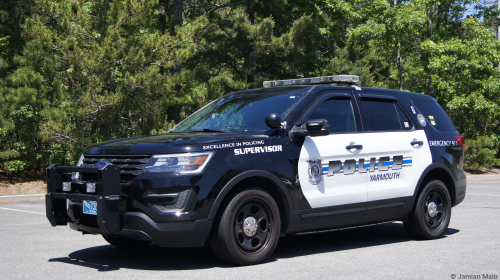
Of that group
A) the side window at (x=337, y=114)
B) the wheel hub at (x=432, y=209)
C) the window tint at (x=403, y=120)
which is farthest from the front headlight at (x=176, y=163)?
the wheel hub at (x=432, y=209)

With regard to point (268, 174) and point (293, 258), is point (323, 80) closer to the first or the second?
point (268, 174)

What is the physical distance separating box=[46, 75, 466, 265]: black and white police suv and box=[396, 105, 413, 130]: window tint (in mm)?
20

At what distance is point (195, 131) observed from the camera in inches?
248

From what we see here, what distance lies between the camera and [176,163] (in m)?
5.06

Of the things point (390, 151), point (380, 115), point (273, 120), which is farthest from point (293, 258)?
point (380, 115)

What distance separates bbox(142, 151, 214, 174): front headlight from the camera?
5.03m

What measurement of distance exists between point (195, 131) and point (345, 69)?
22189 millimetres

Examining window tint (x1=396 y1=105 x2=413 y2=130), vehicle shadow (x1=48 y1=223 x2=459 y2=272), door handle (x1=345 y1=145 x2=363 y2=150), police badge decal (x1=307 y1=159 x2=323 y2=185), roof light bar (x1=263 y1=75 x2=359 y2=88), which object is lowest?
vehicle shadow (x1=48 y1=223 x2=459 y2=272)

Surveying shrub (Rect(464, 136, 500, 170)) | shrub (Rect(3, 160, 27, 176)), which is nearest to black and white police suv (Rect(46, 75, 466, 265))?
shrub (Rect(3, 160, 27, 176))

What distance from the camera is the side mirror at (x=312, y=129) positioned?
5704 mm

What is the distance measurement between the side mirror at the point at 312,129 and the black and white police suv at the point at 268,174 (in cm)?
2

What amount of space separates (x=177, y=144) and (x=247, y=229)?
1129 mm

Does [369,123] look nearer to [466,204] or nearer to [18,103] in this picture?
[466,204]

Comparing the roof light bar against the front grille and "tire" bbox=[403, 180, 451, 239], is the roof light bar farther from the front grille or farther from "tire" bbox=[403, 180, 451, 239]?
the front grille
